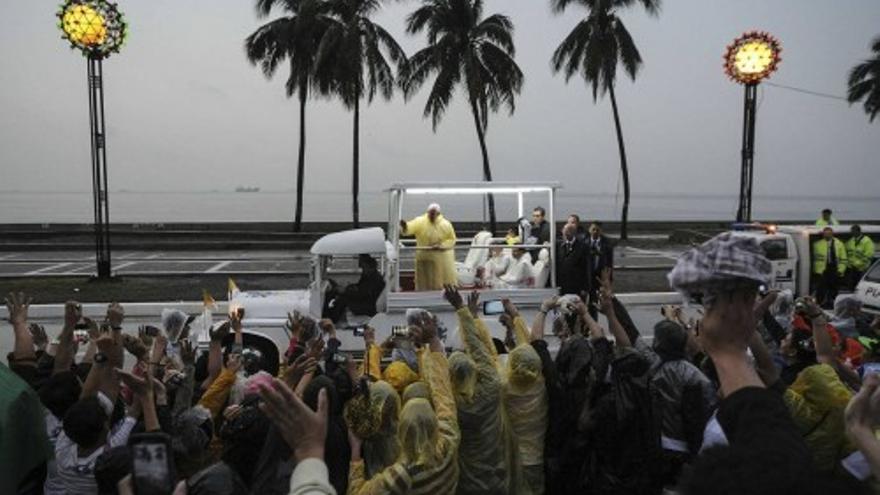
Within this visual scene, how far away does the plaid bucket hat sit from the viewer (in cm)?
197

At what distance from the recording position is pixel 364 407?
11.4 feet

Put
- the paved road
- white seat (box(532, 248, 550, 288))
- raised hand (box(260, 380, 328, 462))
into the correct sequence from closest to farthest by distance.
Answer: raised hand (box(260, 380, 328, 462)) → white seat (box(532, 248, 550, 288)) → the paved road

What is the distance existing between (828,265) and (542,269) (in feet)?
29.0

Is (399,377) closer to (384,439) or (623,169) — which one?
(384,439)

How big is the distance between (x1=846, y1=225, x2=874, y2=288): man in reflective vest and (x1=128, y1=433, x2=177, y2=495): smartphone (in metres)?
16.4

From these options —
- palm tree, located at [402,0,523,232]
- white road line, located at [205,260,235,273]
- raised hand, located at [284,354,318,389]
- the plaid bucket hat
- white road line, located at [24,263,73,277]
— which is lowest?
white road line, located at [24,263,73,277]

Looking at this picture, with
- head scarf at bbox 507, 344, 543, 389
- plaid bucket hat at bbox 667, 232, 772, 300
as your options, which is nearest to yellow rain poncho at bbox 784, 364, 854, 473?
head scarf at bbox 507, 344, 543, 389

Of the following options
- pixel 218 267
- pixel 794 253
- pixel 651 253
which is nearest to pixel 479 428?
pixel 794 253

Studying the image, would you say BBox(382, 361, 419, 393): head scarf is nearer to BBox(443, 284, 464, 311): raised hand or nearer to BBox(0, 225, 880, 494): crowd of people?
BBox(0, 225, 880, 494): crowd of people

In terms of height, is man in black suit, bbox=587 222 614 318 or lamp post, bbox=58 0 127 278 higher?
lamp post, bbox=58 0 127 278

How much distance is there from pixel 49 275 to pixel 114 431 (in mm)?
19915

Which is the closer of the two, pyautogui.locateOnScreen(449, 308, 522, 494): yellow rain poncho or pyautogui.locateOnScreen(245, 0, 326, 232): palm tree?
pyautogui.locateOnScreen(449, 308, 522, 494): yellow rain poncho

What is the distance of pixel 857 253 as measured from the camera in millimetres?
14906

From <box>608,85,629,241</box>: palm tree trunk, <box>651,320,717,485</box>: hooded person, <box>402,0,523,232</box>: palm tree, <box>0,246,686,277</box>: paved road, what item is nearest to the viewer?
<box>651,320,717,485</box>: hooded person
